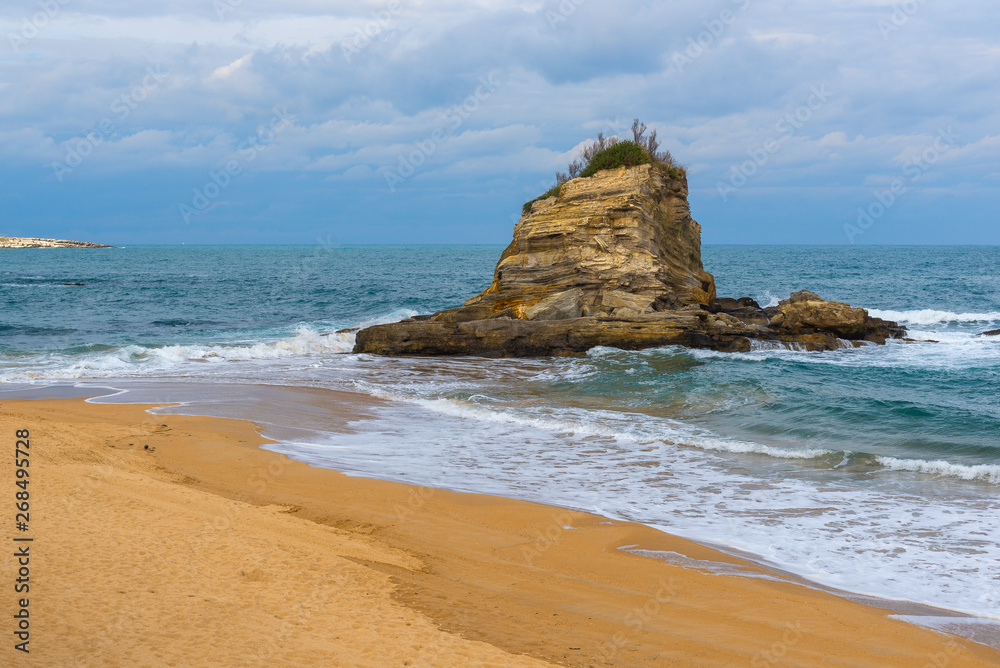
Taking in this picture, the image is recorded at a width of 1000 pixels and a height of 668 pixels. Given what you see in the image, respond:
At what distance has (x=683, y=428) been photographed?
43.2 ft

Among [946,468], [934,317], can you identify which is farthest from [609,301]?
[934,317]

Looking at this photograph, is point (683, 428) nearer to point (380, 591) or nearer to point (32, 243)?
point (380, 591)

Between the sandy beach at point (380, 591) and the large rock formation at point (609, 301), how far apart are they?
45.2ft

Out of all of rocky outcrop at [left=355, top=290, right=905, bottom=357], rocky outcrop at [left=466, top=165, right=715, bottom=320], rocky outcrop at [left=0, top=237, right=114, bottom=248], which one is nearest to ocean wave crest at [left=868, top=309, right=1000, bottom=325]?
rocky outcrop at [left=355, top=290, right=905, bottom=357]

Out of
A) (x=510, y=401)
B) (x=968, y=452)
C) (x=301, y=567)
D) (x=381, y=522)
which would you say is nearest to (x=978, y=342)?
(x=968, y=452)

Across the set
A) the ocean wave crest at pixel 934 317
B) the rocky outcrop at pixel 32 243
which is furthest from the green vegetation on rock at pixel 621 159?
the rocky outcrop at pixel 32 243

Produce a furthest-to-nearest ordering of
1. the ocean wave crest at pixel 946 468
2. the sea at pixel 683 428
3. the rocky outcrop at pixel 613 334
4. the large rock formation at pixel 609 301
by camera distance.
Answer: the large rock formation at pixel 609 301 → the rocky outcrop at pixel 613 334 → the ocean wave crest at pixel 946 468 → the sea at pixel 683 428

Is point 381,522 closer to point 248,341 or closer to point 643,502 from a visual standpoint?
point 643,502

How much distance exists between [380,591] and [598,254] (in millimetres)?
20239

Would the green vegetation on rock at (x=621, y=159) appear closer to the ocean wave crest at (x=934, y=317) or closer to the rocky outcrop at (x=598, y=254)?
the rocky outcrop at (x=598, y=254)

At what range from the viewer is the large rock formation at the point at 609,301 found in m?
21.9

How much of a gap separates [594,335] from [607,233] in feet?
15.9

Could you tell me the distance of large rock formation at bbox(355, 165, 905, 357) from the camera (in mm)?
21938

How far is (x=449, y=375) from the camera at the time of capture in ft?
62.3
